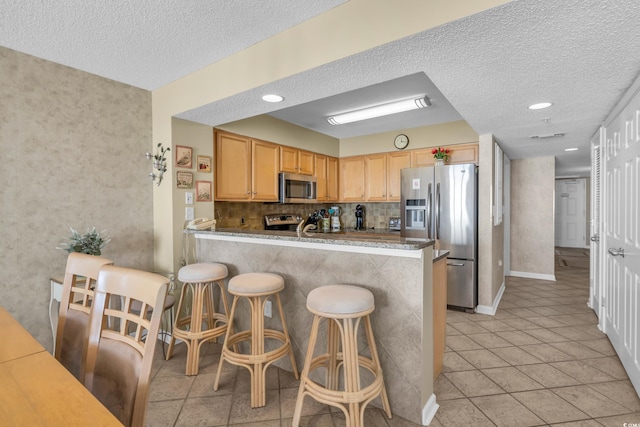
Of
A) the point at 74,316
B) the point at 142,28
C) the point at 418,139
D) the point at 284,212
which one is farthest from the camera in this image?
the point at 284,212

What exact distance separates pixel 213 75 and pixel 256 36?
587 mm

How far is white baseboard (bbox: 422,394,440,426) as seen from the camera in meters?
1.77

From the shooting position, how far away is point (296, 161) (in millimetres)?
4371

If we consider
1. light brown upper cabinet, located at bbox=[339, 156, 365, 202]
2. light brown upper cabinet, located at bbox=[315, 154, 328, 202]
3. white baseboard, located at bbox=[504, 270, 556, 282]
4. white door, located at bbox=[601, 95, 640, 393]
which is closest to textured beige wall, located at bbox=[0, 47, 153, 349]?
light brown upper cabinet, located at bbox=[315, 154, 328, 202]

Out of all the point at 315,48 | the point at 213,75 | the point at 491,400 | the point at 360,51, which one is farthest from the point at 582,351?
the point at 213,75

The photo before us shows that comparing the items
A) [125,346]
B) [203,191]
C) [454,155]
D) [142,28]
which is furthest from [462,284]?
[142,28]

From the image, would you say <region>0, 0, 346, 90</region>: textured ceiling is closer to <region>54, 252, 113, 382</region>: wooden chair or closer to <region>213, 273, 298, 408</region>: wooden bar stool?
<region>54, 252, 113, 382</region>: wooden chair

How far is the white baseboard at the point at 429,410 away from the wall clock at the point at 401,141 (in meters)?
3.49

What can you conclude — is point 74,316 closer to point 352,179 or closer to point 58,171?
point 58,171

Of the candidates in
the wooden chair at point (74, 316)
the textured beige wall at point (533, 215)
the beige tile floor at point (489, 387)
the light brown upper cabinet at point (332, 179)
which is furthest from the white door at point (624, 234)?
the light brown upper cabinet at point (332, 179)

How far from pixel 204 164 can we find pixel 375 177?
9.04 ft

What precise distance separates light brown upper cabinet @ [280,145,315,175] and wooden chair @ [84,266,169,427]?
3.09 metres

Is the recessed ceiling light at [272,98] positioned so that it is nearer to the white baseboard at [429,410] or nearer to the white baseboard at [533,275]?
the white baseboard at [429,410]

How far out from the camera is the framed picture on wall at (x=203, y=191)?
302cm
